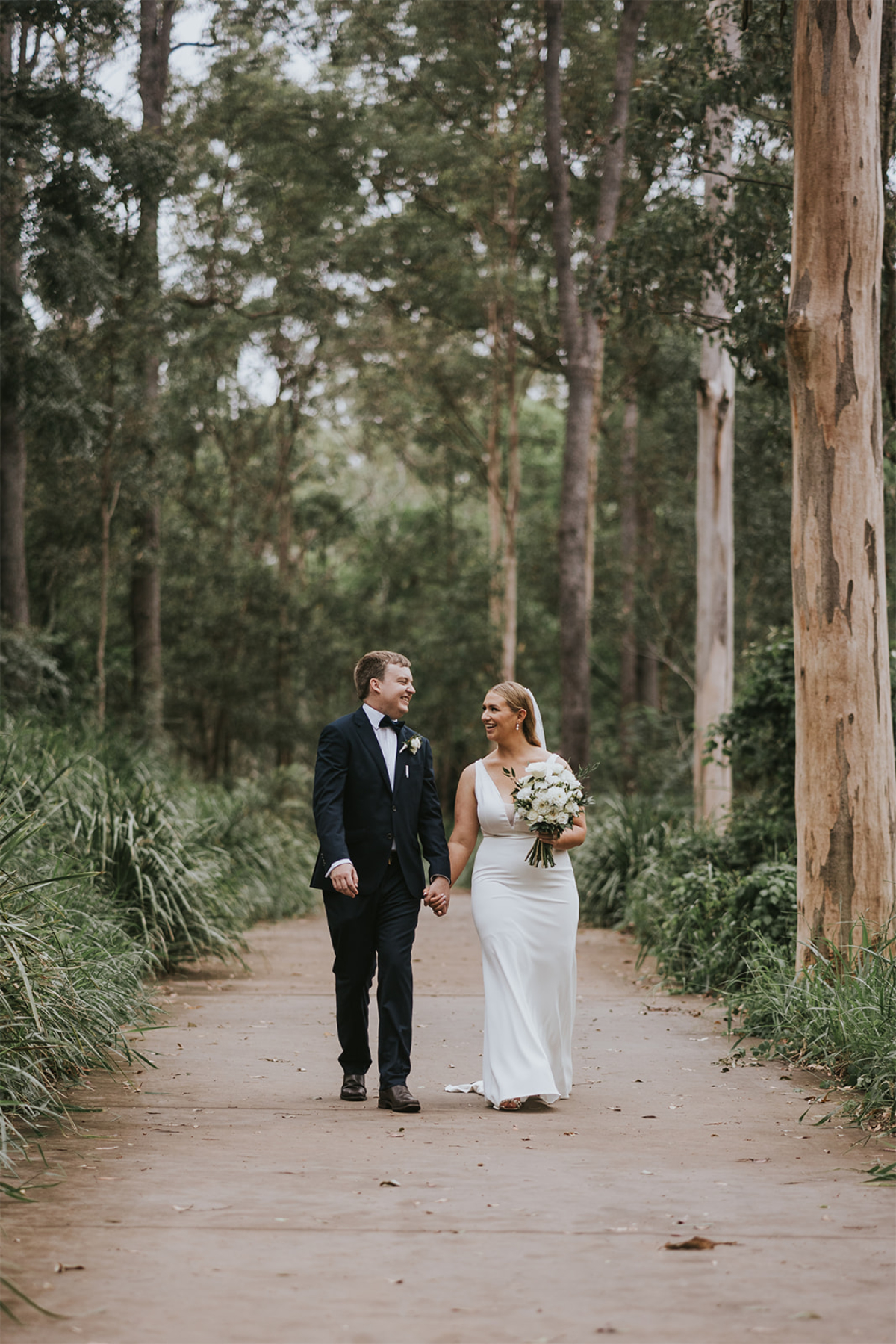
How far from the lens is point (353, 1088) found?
6.48 m

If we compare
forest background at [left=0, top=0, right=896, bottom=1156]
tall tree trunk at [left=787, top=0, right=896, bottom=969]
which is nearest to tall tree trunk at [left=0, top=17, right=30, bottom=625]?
forest background at [left=0, top=0, right=896, bottom=1156]

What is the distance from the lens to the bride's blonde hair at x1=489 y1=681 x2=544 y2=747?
689 cm

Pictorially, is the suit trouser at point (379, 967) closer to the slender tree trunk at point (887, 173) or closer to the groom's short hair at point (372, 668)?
the groom's short hair at point (372, 668)

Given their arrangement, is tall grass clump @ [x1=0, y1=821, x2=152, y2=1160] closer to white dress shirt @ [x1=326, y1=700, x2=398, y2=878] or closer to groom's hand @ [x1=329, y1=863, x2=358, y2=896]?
groom's hand @ [x1=329, y1=863, x2=358, y2=896]

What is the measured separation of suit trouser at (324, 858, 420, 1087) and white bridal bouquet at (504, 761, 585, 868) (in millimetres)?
658

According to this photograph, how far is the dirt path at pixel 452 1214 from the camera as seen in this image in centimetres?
352

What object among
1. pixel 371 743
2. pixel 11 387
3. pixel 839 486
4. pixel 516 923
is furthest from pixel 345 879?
pixel 11 387

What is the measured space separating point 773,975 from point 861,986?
1.58 m

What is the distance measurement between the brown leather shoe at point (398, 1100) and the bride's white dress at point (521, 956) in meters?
0.44

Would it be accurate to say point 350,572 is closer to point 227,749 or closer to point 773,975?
point 227,749

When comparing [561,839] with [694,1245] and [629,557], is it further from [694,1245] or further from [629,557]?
[629,557]

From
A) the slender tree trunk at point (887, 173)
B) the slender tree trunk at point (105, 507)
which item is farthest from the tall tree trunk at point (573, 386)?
the slender tree trunk at point (887, 173)

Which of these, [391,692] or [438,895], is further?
[391,692]

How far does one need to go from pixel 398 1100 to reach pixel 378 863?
41.8 inches
